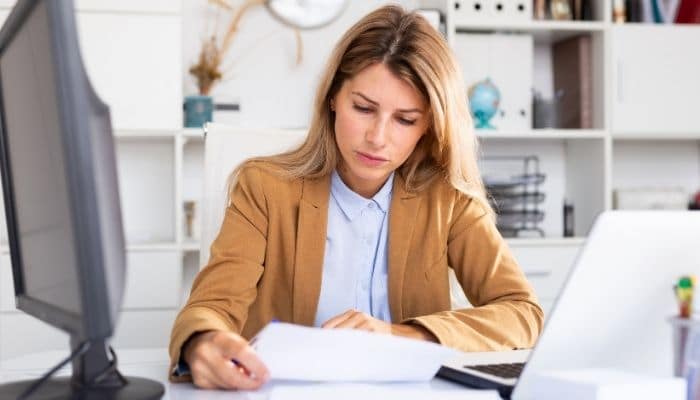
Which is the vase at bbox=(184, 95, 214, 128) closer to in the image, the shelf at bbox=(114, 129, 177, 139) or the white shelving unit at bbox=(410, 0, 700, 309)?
the shelf at bbox=(114, 129, 177, 139)

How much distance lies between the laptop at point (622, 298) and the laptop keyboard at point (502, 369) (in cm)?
18

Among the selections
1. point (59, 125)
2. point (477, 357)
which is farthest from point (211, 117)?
point (59, 125)

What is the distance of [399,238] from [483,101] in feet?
5.80

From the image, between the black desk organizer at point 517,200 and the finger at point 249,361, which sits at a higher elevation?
the finger at point 249,361

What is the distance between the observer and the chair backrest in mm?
1941

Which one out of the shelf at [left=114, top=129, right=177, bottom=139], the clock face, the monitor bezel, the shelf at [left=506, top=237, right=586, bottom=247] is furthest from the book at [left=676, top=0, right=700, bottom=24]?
the monitor bezel

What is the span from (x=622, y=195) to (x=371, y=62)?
2.20 meters

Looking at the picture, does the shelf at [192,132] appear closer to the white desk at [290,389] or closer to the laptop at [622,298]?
the white desk at [290,389]

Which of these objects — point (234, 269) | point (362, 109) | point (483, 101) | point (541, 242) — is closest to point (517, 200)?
point (541, 242)

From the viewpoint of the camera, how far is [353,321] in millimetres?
Answer: 1338

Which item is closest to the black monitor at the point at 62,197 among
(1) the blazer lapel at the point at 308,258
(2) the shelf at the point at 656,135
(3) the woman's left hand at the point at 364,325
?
(3) the woman's left hand at the point at 364,325

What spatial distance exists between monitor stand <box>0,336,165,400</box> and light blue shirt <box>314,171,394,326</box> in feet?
2.22

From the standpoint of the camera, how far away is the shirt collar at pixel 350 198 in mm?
1816

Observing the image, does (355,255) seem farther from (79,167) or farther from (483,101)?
(483,101)
